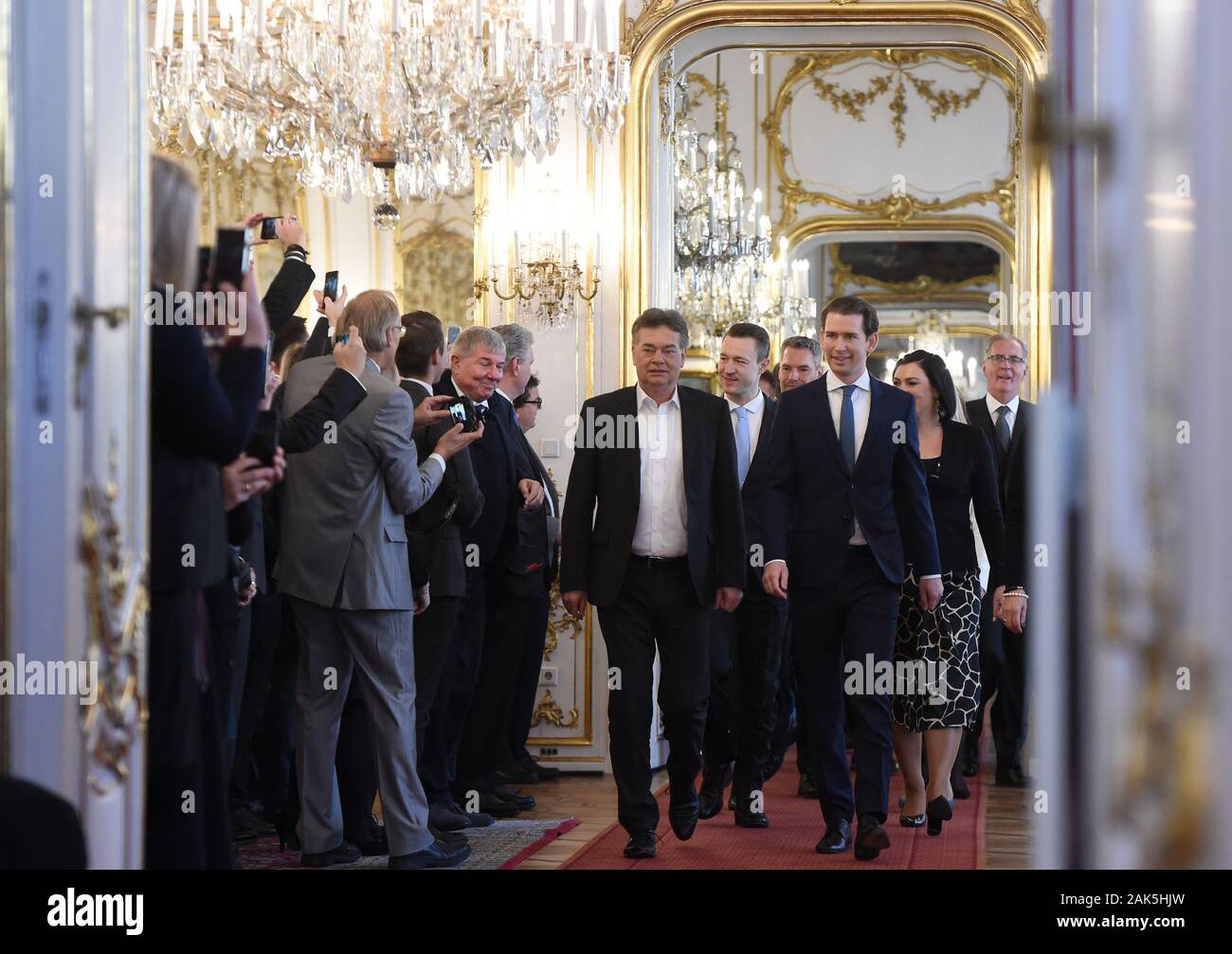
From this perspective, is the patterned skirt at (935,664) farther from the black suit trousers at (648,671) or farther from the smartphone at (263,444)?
the smartphone at (263,444)

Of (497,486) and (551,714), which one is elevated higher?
(497,486)


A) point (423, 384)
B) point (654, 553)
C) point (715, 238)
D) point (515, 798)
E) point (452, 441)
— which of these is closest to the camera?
point (452, 441)

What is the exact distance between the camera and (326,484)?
434cm

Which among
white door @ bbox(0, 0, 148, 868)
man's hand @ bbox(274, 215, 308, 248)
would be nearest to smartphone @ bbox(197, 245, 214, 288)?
white door @ bbox(0, 0, 148, 868)

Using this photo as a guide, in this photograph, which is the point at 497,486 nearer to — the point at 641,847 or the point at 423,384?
the point at 423,384

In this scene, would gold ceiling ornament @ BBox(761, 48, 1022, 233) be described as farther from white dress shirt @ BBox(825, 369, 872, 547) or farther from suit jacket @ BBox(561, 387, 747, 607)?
suit jacket @ BBox(561, 387, 747, 607)

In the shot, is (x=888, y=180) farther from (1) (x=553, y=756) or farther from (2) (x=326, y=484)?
(2) (x=326, y=484)

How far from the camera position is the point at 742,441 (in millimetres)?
6051

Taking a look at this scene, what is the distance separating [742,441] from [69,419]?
393 centimetres

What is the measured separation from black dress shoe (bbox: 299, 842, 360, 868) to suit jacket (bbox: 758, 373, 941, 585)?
5.37 ft

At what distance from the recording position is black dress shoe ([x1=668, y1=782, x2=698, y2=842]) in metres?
5.03

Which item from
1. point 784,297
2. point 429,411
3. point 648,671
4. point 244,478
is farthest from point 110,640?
point 784,297

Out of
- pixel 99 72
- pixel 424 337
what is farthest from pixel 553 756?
pixel 99 72

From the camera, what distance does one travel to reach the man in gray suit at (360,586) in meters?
4.29
